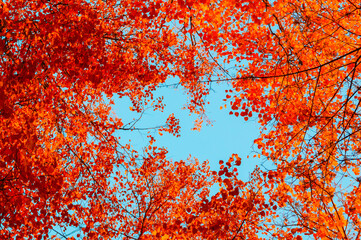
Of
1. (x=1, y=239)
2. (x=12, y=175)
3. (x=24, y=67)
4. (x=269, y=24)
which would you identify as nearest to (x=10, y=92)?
(x=24, y=67)

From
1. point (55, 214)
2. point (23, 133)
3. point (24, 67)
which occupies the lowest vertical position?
point (55, 214)

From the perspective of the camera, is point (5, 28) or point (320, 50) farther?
point (320, 50)

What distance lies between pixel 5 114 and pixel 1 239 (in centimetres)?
368

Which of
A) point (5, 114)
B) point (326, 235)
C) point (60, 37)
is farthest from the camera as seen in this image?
point (60, 37)

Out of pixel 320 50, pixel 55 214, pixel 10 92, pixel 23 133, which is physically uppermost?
pixel 320 50

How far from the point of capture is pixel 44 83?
8.52m

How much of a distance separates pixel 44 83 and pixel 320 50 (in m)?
9.05

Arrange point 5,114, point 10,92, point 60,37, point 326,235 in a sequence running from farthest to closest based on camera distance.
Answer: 1. point 60,37
2. point 326,235
3. point 10,92
4. point 5,114

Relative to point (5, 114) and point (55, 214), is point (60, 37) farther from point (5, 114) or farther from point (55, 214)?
point (55, 214)

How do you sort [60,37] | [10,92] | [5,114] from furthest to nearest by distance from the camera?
[60,37] < [10,92] < [5,114]

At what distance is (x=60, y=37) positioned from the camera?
358 inches

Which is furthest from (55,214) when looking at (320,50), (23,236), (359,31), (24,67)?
(359,31)

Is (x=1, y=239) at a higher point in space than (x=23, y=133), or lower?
lower

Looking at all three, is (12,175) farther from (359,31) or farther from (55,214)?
(359,31)
